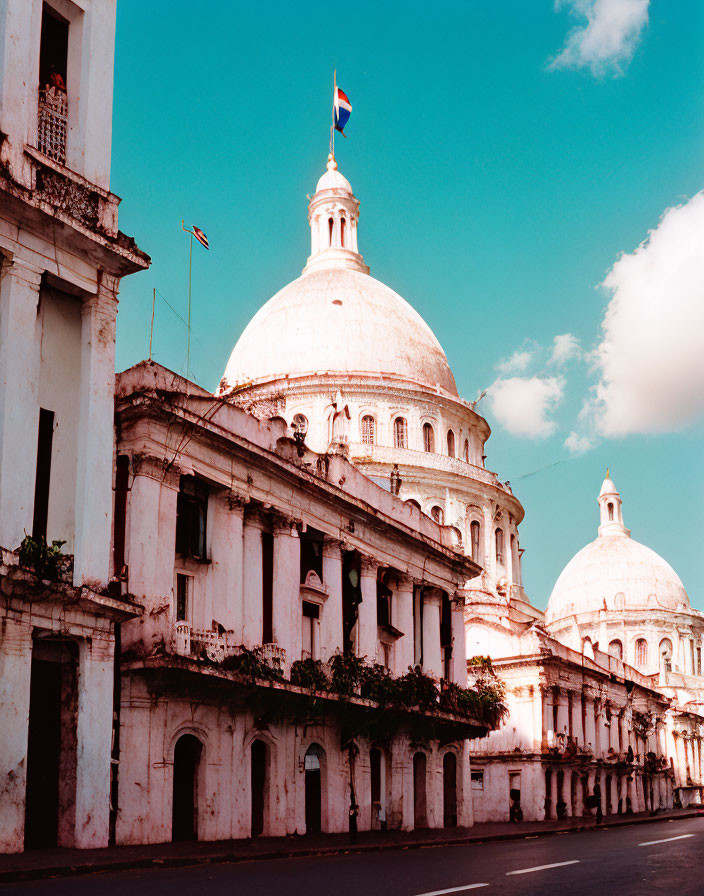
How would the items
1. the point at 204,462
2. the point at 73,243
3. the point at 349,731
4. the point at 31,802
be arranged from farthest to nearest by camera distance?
the point at 349,731
the point at 204,462
the point at 73,243
the point at 31,802

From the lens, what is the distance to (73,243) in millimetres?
25078

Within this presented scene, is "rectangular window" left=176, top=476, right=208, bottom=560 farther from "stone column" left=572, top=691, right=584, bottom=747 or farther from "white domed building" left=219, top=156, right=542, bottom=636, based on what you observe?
"stone column" left=572, top=691, right=584, bottom=747

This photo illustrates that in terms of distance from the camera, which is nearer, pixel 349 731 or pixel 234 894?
pixel 234 894

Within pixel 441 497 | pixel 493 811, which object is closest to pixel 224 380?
pixel 441 497

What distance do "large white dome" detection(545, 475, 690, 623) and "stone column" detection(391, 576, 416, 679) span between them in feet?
216

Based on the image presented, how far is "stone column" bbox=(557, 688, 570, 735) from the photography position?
58.2 m

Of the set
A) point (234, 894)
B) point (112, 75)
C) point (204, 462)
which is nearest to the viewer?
point (234, 894)

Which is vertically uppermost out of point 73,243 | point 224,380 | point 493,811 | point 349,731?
point 224,380

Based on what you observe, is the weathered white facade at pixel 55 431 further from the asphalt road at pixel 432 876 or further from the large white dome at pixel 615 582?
the large white dome at pixel 615 582

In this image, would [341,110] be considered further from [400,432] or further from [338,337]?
[400,432]

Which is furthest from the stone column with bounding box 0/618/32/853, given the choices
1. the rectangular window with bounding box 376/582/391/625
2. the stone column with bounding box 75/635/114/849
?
the rectangular window with bounding box 376/582/391/625

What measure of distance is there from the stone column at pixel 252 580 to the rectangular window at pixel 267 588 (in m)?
0.64

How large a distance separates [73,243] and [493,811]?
38.1m

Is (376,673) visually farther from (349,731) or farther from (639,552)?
(639,552)
